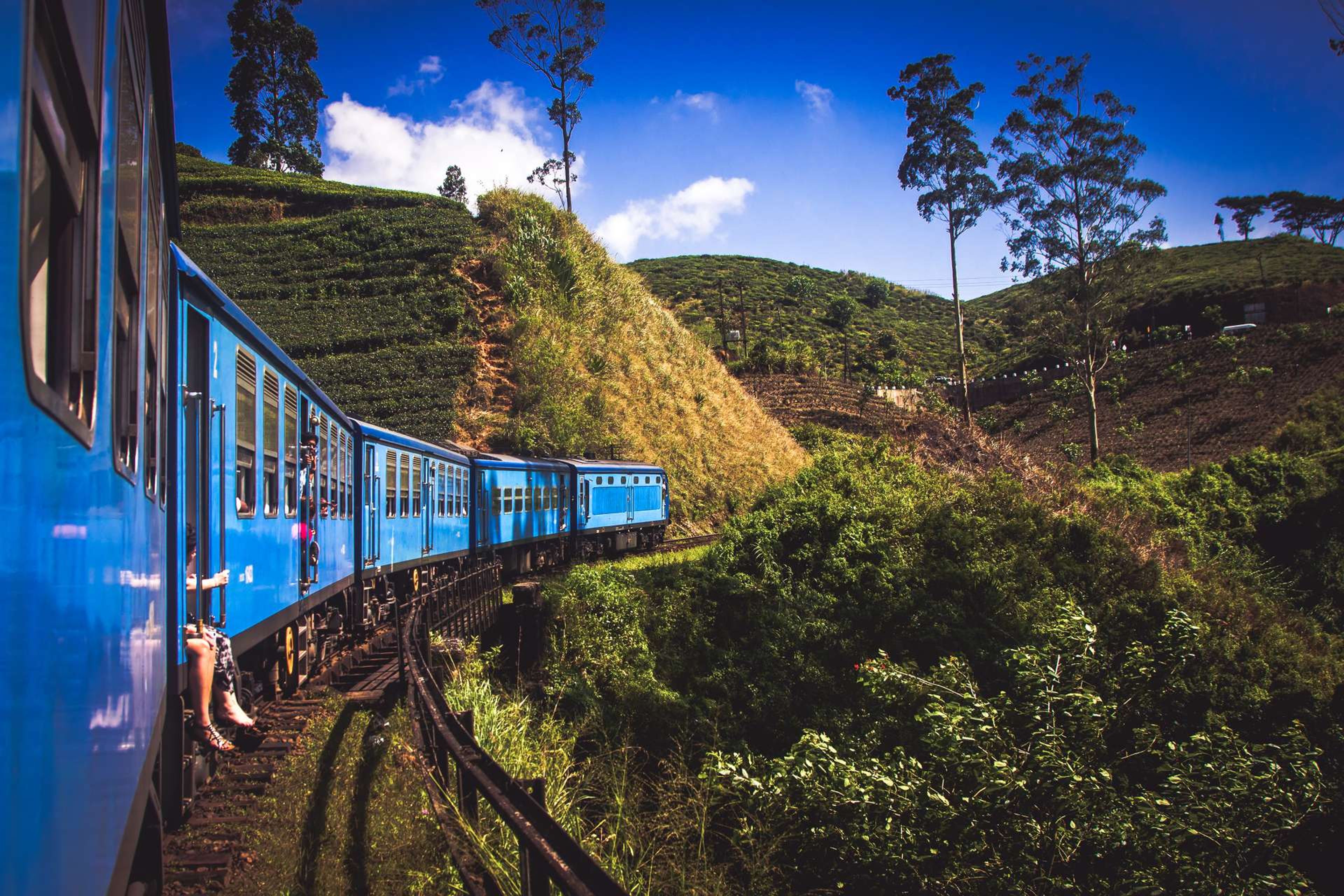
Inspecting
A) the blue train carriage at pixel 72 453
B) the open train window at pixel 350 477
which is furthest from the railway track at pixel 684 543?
the blue train carriage at pixel 72 453

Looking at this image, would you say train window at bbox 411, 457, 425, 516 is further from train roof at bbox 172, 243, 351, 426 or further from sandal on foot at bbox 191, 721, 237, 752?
sandal on foot at bbox 191, 721, 237, 752

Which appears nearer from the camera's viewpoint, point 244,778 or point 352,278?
point 244,778

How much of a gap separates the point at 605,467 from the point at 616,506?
2.00m

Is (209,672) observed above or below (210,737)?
above

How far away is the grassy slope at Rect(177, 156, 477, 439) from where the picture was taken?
37625mm

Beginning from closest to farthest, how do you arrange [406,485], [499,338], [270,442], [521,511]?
[270,442] → [406,485] → [521,511] → [499,338]

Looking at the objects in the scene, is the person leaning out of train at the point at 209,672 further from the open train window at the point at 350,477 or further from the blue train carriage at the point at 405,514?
the blue train carriage at the point at 405,514

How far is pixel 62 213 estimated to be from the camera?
1.69m

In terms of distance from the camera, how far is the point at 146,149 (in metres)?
3.51

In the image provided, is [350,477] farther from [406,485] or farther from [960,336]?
[960,336]

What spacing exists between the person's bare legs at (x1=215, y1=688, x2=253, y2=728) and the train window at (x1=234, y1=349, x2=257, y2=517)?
1.41m

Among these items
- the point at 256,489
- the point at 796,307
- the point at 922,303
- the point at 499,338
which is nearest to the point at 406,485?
the point at 256,489

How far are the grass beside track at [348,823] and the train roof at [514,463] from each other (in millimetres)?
12215

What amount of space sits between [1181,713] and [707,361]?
42.0 m
